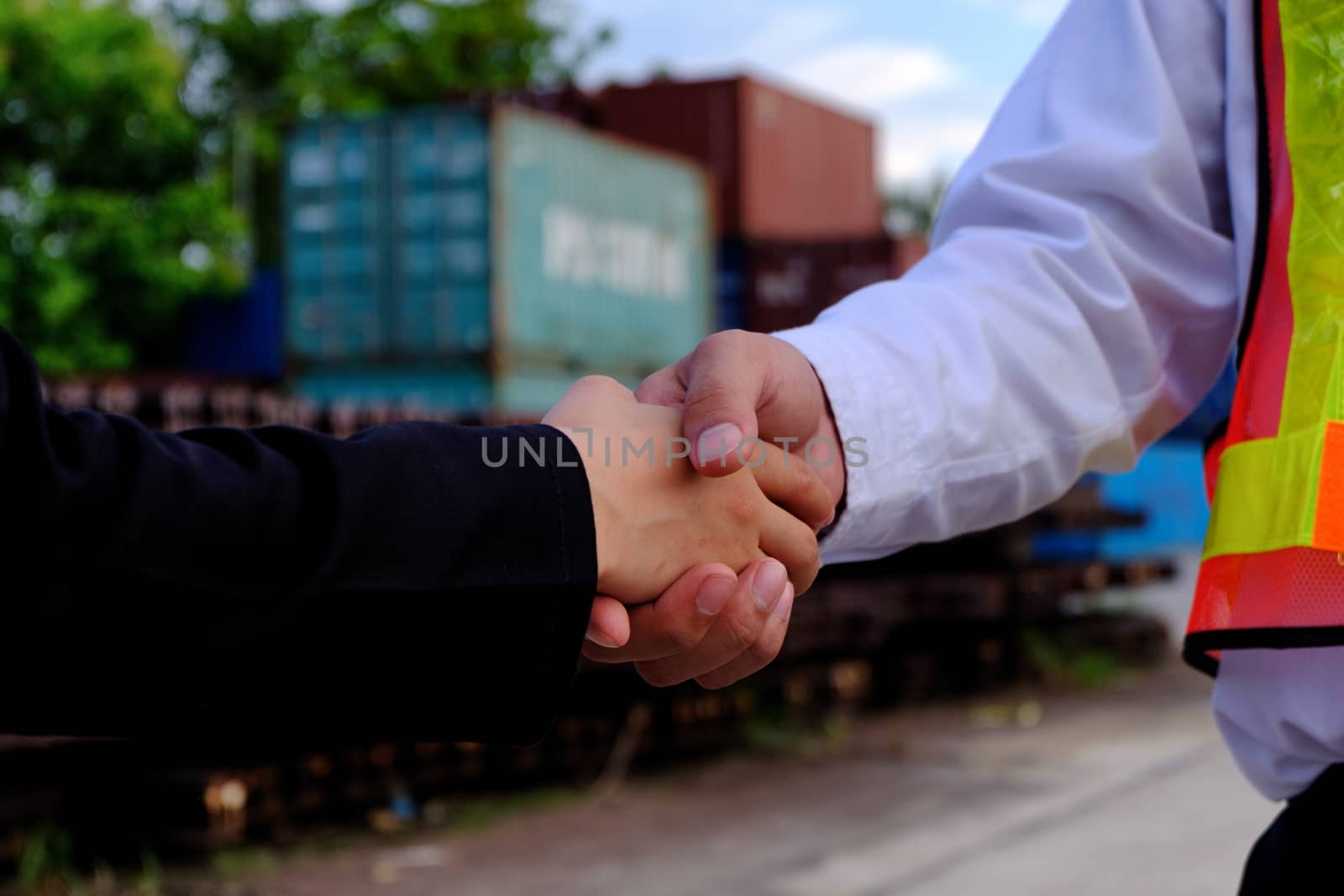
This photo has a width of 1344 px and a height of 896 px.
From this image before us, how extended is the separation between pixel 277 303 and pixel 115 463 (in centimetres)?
2121

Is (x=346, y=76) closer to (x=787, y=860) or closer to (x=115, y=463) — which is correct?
(x=787, y=860)

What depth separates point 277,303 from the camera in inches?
854

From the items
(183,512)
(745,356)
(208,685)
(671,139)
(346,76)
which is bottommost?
(208,685)

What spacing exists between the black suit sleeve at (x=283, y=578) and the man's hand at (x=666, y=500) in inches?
3.9

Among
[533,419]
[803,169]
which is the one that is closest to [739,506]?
[533,419]

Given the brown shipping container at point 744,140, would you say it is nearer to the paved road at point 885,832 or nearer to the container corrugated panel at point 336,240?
the container corrugated panel at point 336,240

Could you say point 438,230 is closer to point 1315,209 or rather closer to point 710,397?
point 710,397

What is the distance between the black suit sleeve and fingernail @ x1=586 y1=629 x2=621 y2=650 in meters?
0.09

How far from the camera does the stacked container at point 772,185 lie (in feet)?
48.6

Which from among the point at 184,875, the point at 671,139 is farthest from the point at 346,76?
the point at 184,875

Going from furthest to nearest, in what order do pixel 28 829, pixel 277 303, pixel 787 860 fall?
1. pixel 277 303
2. pixel 787 860
3. pixel 28 829

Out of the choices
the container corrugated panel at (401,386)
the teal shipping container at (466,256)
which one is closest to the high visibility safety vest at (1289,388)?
the container corrugated panel at (401,386)

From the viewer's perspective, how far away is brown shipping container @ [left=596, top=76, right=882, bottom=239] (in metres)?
16.0

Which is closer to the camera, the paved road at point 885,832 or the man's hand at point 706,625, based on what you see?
the man's hand at point 706,625
